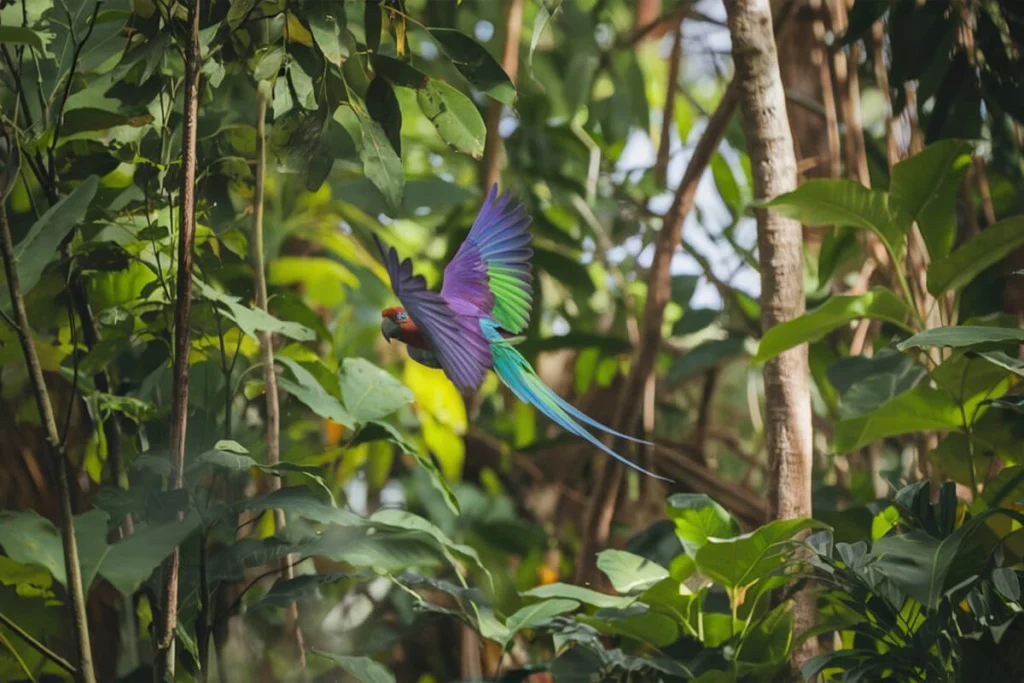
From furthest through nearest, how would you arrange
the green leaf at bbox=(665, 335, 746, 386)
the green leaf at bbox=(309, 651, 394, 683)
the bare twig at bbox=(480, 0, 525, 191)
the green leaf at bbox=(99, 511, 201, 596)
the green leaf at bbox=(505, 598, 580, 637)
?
the green leaf at bbox=(665, 335, 746, 386), the bare twig at bbox=(480, 0, 525, 191), the green leaf at bbox=(505, 598, 580, 637), the green leaf at bbox=(309, 651, 394, 683), the green leaf at bbox=(99, 511, 201, 596)

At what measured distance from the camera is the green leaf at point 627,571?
1098 mm

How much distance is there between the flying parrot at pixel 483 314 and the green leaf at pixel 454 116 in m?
0.14

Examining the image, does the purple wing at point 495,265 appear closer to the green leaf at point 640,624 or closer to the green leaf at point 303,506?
the green leaf at point 303,506

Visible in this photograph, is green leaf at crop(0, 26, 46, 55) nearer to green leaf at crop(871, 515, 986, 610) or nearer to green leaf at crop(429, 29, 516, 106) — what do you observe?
green leaf at crop(429, 29, 516, 106)

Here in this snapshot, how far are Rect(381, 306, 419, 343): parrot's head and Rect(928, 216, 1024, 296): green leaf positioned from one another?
0.61 meters

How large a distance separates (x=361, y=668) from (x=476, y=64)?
57 cm

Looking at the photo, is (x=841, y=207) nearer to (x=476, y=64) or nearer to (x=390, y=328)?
(x=476, y=64)

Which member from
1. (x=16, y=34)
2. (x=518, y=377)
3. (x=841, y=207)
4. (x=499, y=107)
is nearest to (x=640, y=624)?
(x=518, y=377)

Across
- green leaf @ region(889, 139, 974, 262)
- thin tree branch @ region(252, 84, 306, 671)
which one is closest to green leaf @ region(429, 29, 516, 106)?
thin tree branch @ region(252, 84, 306, 671)

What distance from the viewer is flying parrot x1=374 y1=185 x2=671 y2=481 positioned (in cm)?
80

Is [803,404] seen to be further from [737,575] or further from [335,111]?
[335,111]

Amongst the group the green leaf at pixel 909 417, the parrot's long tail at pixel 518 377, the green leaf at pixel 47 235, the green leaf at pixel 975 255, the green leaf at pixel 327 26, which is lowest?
the green leaf at pixel 909 417

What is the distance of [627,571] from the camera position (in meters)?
1.11

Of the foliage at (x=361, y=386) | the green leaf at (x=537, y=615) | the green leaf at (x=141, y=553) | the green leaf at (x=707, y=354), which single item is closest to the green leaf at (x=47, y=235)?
the foliage at (x=361, y=386)
